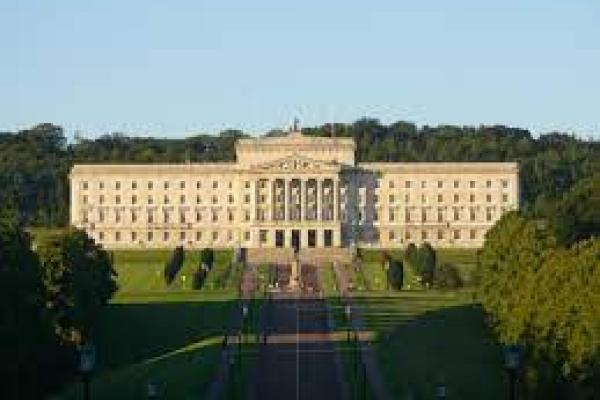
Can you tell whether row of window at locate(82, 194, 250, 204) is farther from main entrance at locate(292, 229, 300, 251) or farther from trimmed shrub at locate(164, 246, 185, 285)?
trimmed shrub at locate(164, 246, 185, 285)

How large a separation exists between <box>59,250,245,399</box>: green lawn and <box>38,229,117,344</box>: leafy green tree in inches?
49.9

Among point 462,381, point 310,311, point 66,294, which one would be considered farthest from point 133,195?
point 462,381

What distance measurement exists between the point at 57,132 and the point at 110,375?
110 metres

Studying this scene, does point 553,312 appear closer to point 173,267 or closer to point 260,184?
point 173,267

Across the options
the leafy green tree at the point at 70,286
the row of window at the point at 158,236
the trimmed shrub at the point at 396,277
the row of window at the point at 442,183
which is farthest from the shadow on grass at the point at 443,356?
the row of window at the point at 158,236

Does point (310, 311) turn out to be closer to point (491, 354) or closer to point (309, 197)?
point (491, 354)

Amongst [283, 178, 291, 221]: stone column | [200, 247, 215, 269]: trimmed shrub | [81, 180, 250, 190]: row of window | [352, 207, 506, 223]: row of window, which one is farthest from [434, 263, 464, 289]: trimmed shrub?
[81, 180, 250, 190]: row of window

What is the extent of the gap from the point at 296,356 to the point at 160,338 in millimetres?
8945

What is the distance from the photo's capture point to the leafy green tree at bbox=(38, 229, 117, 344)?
5172cm

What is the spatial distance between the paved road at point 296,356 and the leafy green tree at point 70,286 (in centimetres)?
618

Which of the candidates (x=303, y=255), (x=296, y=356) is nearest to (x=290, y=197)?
(x=303, y=255)

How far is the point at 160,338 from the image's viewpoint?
57312mm

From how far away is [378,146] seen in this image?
143 meters

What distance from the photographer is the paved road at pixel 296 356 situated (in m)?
42.7
